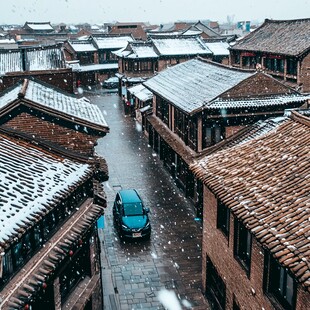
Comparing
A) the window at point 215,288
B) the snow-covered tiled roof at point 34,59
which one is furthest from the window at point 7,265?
the snow-covered tiled roof at point 34,59

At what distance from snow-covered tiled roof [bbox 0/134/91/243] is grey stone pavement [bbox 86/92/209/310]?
742 centimetres

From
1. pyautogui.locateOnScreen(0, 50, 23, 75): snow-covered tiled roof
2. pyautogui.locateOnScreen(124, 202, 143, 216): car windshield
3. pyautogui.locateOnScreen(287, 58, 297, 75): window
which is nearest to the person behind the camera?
pyautogui.locateOnScreen(124, 202, 143, 216): car windshield

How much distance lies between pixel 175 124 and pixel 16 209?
71.7ft

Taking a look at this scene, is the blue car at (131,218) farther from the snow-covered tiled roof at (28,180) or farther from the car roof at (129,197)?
the snow-covered tiled roof at (28,180)

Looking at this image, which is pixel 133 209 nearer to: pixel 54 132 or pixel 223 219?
pixel 54 132

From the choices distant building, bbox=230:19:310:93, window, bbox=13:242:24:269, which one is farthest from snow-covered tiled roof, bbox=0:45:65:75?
window, bbox=13:242:24:269

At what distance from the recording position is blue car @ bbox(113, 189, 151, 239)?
25203 mm

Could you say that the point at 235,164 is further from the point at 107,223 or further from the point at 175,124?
the point at 175,124

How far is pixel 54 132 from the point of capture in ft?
60.4

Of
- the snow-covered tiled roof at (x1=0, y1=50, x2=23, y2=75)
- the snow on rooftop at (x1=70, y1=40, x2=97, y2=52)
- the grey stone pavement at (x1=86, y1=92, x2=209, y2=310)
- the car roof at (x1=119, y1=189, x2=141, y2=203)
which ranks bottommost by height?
the grey stone pavement at (x1=86, y1=92, x2=209, y2=310)

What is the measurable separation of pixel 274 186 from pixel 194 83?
2028cm

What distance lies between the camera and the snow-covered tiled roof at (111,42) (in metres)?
79.3

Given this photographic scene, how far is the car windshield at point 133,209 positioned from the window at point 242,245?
1115 cm

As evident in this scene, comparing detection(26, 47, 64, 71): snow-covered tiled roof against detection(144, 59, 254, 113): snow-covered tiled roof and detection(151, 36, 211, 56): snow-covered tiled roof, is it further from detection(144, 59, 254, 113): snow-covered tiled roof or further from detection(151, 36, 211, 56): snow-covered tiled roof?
detection(151, 36, 211, 56): snow-covered tiled roof
